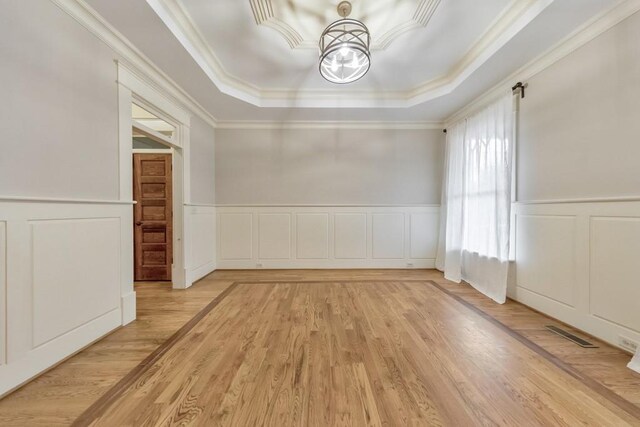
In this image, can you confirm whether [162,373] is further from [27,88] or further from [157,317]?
[27,88]

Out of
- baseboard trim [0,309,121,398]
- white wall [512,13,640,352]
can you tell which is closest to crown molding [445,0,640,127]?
white wall [512,13,640,352]

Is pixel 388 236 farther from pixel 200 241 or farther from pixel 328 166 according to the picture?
pixel 200 241

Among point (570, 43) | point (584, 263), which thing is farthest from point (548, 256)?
point (570, 43)

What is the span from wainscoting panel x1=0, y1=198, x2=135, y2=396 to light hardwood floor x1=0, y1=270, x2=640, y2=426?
147 mm

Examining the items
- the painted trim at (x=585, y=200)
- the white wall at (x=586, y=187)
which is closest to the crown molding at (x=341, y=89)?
the white wall at (x=586, y=187)

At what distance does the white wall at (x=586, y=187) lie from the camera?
77.8 inches

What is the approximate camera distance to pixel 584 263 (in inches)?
90.4

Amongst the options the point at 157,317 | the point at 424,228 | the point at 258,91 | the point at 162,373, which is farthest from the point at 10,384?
the point at 424,228

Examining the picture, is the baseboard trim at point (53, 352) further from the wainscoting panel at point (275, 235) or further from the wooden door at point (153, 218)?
the wainscoting panel at point (275, 235)

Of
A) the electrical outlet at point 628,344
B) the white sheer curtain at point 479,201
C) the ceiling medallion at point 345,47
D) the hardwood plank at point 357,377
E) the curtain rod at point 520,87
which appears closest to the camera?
the hardwood plank at point 357,377

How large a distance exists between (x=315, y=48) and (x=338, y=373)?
3237 millimetres

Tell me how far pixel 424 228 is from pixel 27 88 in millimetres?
5100

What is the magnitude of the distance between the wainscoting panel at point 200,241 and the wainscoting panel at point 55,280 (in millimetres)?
1327

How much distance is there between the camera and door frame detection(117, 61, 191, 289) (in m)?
2.48
